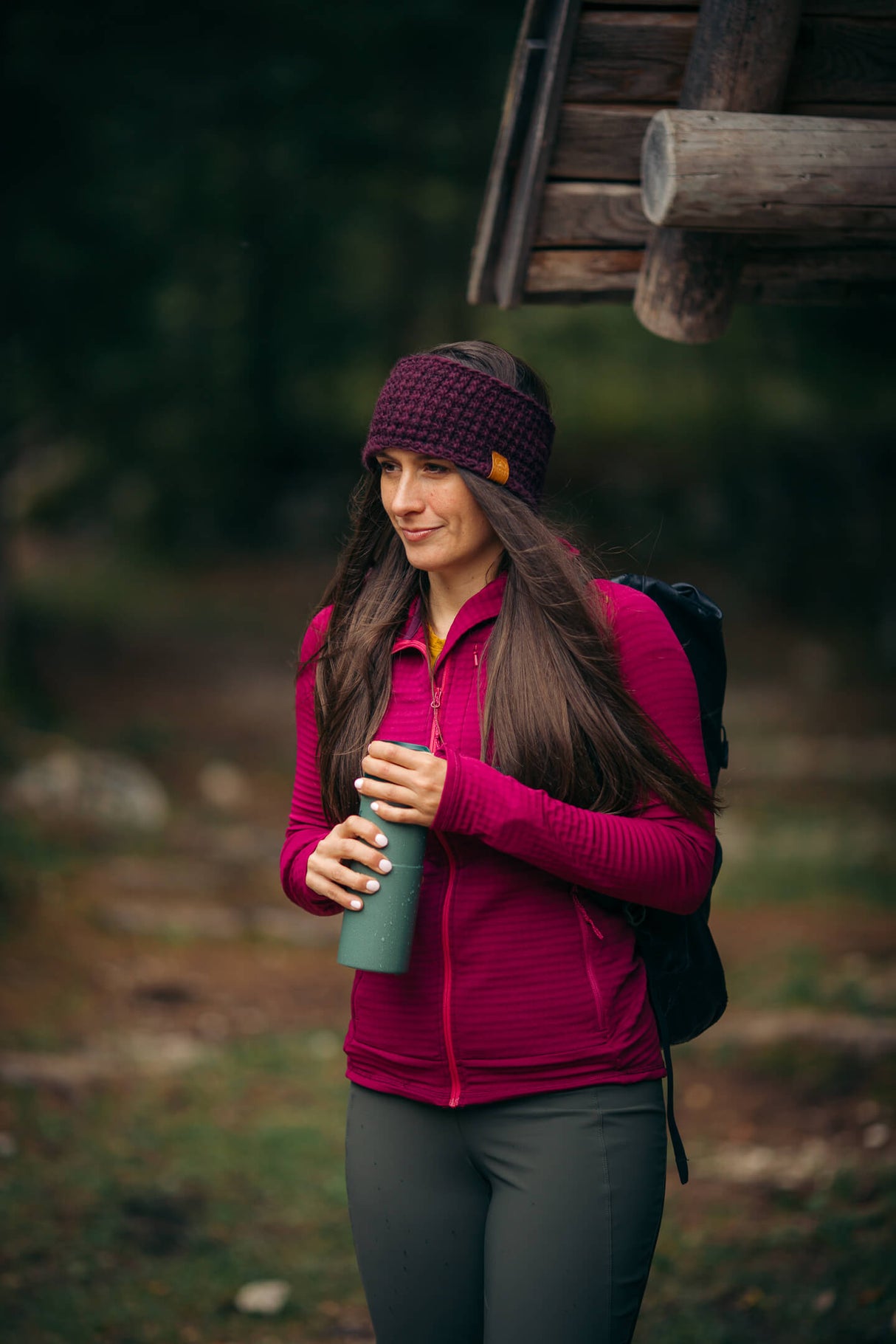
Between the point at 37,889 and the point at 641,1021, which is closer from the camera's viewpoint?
the point at 641,1021

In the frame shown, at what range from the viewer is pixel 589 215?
2.88 meters

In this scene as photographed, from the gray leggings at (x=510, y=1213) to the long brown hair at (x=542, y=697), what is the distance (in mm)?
493

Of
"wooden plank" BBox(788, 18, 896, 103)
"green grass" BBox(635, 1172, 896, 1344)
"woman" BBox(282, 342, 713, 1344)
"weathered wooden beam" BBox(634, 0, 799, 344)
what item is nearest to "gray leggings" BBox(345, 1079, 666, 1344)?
"woman" BBox(282, 342, 713, 1344)

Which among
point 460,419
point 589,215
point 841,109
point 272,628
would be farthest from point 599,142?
point 272,628

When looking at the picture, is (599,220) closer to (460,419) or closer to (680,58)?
(680,58)

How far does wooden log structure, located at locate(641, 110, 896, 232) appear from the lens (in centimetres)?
244

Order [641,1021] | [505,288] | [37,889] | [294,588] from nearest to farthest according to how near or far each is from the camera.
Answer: [641,1021] → [505,288] → [37,889] → [294,588]

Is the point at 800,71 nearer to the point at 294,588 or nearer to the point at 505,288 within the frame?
the point at 505,288

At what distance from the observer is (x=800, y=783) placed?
948 centimetres

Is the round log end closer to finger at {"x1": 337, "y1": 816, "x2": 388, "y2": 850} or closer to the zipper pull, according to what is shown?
the zipper pull

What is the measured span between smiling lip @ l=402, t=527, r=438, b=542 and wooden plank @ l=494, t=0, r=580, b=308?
0.96 meters

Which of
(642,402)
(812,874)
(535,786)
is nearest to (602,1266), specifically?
(535,786)

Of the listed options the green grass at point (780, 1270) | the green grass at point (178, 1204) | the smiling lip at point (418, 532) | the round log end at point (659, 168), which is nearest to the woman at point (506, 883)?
the smiling lip at point (418, 532)

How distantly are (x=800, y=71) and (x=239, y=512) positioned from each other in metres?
13.5
